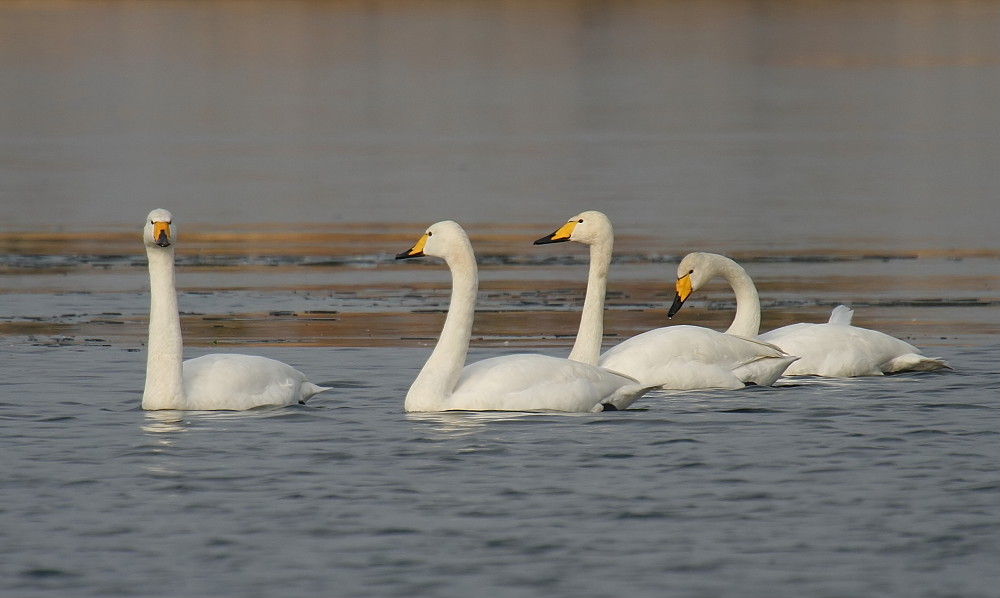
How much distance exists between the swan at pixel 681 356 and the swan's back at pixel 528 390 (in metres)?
0.91

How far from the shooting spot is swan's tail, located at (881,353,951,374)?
1252 centimetres

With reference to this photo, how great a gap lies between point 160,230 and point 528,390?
2493 mm

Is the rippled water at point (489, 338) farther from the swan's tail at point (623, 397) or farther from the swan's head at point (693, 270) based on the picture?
the swan's head at point (693, 270)

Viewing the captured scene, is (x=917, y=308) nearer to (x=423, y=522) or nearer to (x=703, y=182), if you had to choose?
(x=423, y=522)

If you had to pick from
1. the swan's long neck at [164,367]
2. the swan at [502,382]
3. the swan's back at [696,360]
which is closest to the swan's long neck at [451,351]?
the swan at [502,382]

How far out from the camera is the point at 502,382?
36.1ft

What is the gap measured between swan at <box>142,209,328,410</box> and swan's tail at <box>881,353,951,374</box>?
4158mm

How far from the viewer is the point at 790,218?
897 inches

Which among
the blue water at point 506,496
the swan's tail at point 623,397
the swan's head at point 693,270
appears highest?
the swan's head at point 693,270

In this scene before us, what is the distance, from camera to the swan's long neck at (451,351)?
11.0 m

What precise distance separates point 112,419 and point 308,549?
3447 mm

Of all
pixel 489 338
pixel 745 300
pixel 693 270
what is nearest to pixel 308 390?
pixel 489 338

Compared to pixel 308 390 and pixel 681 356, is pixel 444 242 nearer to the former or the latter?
pixel 308 390

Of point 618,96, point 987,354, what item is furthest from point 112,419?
point 618,96
